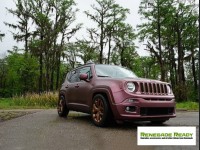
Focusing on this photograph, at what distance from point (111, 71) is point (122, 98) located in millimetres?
1712

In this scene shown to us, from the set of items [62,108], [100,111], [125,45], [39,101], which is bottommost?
[39,101]

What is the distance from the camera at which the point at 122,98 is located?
745 centimetres

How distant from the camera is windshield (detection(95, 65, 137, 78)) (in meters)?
8.79

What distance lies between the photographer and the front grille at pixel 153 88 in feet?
24.8

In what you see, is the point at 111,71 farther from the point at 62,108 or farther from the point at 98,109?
the point at 62,108

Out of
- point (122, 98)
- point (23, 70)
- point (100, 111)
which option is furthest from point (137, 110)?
point (23, 70)

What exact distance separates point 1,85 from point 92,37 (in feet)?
94.4

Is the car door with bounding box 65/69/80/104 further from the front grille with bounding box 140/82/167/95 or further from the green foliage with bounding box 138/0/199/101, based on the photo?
the green foliage with bounding box 138/0/199/101

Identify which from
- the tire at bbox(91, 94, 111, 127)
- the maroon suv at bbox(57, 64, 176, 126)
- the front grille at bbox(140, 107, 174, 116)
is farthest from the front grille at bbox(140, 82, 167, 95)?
the tire at bbox(91, 94, 111, 127)

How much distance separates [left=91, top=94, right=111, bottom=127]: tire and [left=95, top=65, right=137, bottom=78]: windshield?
2.85ft

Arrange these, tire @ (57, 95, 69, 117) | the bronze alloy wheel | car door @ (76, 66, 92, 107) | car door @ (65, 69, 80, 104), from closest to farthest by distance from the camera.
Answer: the bronze alloy wheel → car door @ (76, 66, 92, 107) → car door @ (65, 69, 80, 104) → tire @ (57, 95, 69, 117)

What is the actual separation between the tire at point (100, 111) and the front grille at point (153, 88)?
0.93 m

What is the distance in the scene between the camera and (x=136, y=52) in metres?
49.1

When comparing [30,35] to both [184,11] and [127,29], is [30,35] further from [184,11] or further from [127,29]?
[184,11]
